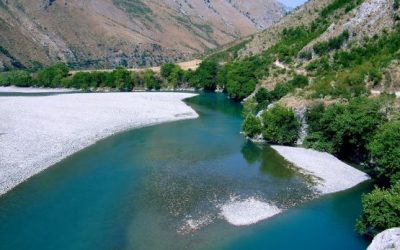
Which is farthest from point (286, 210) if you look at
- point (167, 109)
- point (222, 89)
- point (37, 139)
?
point (222, 89)

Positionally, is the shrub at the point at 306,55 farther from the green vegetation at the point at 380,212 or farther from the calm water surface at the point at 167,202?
the green vegetation at the point at 380,212

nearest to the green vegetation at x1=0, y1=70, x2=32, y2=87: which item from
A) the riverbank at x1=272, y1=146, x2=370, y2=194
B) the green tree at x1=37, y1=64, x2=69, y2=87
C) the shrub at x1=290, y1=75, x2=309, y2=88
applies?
the green tree at x1=37, y1=64, x2=69, y2=87

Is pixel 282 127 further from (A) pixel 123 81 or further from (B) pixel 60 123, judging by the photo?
(A) pixel 123 81

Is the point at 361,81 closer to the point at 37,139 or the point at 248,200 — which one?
the point at 248,200

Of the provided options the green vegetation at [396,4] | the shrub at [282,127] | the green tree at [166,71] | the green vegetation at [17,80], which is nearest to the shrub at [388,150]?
the shrub at [282,127]

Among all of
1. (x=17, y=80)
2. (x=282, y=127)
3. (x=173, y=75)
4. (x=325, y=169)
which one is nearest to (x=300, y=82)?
(x=282, y=127)

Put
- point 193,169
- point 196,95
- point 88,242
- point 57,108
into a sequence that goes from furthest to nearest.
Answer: point 196,95 < point 57,108 < point 193,169 < point 88,242
